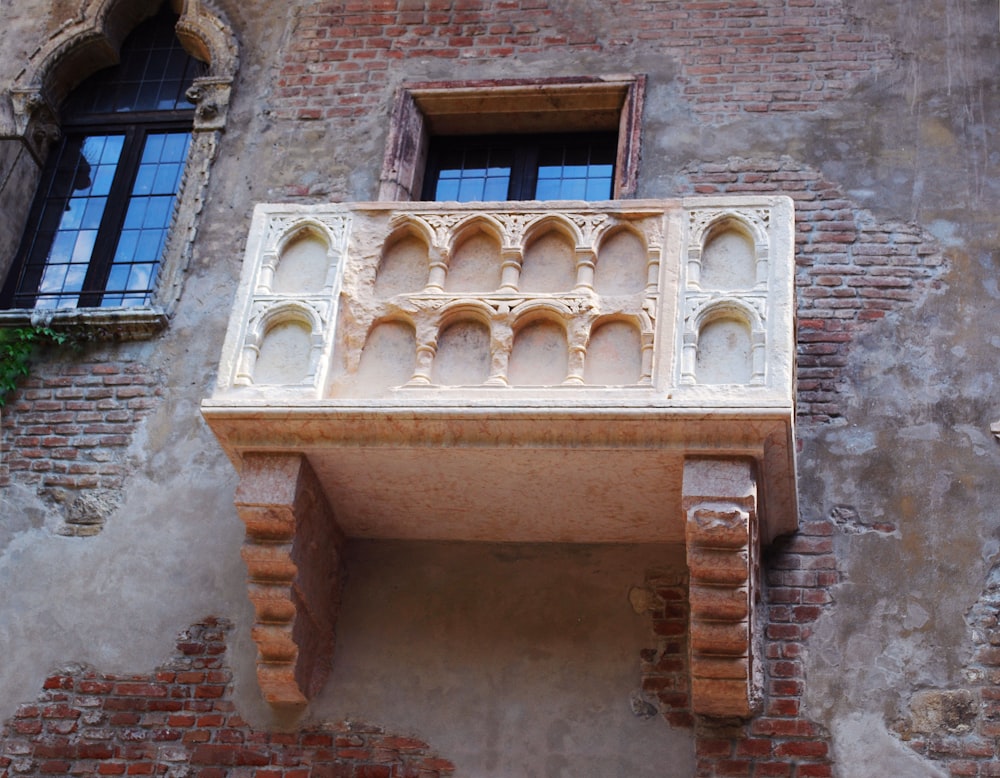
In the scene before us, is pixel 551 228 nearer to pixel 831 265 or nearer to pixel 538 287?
pixel 538 287

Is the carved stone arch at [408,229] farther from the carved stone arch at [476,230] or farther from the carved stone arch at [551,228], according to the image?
the carved stone arch at [551,228]

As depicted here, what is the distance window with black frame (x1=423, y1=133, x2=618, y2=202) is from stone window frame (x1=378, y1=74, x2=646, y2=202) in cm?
6

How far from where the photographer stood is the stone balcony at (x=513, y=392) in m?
5.93

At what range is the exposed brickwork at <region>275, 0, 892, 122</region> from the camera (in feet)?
26.7

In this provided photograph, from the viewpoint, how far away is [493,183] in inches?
330

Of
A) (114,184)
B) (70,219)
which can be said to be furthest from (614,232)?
(70,219)

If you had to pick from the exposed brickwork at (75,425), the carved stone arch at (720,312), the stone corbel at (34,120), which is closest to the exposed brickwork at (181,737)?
the exposed brickwork at (75,425)

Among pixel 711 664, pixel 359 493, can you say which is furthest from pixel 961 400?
pixel 359 493

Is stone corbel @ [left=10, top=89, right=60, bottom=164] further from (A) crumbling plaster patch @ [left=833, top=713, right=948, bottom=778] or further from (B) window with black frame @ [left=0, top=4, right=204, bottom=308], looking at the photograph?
(A) crumbling plaster patch @ [left=833, top=713, right=948, bottom=778]

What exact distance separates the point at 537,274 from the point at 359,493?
1215 millimetres

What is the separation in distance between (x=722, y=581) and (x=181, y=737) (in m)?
2.43

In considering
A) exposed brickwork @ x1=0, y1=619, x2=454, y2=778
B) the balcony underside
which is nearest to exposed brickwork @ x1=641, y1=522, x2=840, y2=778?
the balcony underside

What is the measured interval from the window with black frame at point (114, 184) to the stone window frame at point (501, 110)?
1359 millimetres

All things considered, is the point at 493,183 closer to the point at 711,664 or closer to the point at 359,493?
the point at 359,493
